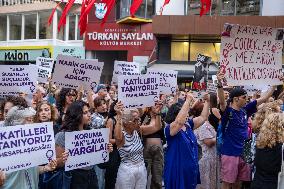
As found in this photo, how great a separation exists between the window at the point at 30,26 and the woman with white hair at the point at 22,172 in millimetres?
27501

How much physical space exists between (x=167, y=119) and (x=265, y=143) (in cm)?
133

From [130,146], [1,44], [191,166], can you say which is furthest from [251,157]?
[1,44]

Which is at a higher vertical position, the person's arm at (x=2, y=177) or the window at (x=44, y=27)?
the window at (x=44, y=27)

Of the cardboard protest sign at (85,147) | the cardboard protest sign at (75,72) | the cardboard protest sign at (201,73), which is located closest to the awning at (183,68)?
the cardboard protest sign at (201,73)

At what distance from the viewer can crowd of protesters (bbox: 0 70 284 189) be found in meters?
5.33

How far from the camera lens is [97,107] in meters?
7.67

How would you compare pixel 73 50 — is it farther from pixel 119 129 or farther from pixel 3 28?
pixel 119 129

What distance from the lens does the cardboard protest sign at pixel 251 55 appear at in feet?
22.1

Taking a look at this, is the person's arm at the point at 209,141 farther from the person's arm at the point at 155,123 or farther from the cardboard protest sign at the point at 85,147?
the cardboard protest sign at the point at 85,147

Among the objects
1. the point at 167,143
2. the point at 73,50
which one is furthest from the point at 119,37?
the point at 167,143

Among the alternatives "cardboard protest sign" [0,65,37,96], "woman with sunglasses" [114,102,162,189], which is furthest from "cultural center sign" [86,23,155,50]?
"woman with sunglasses" [114,102,162,189]

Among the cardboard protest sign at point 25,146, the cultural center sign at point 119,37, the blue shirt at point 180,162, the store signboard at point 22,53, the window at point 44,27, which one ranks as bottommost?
the blue shirt at point 180,162

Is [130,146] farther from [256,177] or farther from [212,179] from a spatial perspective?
[212,179]

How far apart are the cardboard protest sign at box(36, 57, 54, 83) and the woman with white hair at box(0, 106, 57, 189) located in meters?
7.89
